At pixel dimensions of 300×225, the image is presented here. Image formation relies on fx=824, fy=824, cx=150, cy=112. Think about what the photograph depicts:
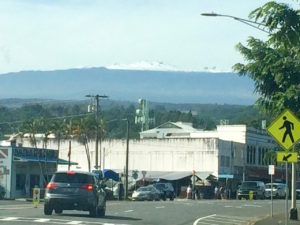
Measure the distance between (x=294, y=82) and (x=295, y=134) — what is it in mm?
1581

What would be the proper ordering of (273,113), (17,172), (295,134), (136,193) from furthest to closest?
1. (17,172)
2. (136,193)
3. (273,113)
4. (295,134)

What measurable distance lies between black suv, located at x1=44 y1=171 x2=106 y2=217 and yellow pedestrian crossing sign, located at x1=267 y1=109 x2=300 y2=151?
9.81 m

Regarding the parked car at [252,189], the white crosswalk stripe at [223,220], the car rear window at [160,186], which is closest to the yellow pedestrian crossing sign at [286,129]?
the white crosswalk stripe at [223,220]

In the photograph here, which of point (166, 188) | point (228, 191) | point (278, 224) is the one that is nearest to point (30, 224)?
point (278, 224)

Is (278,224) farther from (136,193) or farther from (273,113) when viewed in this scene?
(136,193)

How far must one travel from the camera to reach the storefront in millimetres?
70188

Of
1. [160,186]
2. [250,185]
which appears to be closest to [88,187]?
[160,186]

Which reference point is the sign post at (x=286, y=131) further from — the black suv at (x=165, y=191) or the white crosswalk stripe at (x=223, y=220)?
the black suv at (x=165, y=191)

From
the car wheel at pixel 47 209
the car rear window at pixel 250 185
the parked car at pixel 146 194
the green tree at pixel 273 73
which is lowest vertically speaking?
the parked car at pixel 146 194

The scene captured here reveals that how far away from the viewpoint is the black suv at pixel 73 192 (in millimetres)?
30672

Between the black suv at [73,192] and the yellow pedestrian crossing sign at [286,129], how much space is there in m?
9.81

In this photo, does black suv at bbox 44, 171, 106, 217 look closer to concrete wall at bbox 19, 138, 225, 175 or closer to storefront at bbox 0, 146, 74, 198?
storefront at bbox 0, 146, 74, 198

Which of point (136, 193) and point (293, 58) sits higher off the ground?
point (293, 58)

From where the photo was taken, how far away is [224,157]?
318 feet
